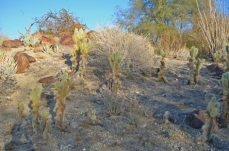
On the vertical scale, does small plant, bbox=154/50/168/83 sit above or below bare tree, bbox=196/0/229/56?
below

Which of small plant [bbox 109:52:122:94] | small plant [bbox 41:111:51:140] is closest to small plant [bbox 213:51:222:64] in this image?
small plant [bbox 109:52:122:94]

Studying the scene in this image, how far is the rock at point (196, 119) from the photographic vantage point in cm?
510

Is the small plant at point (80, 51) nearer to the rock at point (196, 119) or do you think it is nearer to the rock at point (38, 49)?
the rock at point (38, 49)

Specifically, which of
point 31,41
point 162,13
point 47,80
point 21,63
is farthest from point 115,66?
→ point 162,13

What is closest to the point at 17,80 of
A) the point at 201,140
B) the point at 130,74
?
the point at 130,74

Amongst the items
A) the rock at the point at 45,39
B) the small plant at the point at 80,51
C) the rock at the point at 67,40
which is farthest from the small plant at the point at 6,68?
the rock at the point at 67,40

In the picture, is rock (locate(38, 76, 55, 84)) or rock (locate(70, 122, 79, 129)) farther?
rock (locate(38, 76, 55, 84))

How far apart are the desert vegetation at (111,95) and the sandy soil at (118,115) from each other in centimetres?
1

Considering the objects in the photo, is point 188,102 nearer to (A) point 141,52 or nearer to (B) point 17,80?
(A) point 141,52

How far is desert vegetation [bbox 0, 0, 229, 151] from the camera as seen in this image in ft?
15.4

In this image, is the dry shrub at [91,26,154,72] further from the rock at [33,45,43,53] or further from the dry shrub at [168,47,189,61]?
the dry shrub at [168,47,189,61]

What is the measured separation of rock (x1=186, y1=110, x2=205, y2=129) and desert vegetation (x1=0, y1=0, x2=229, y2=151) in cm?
2

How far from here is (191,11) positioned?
2128 cm

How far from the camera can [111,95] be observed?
19.4 ft
